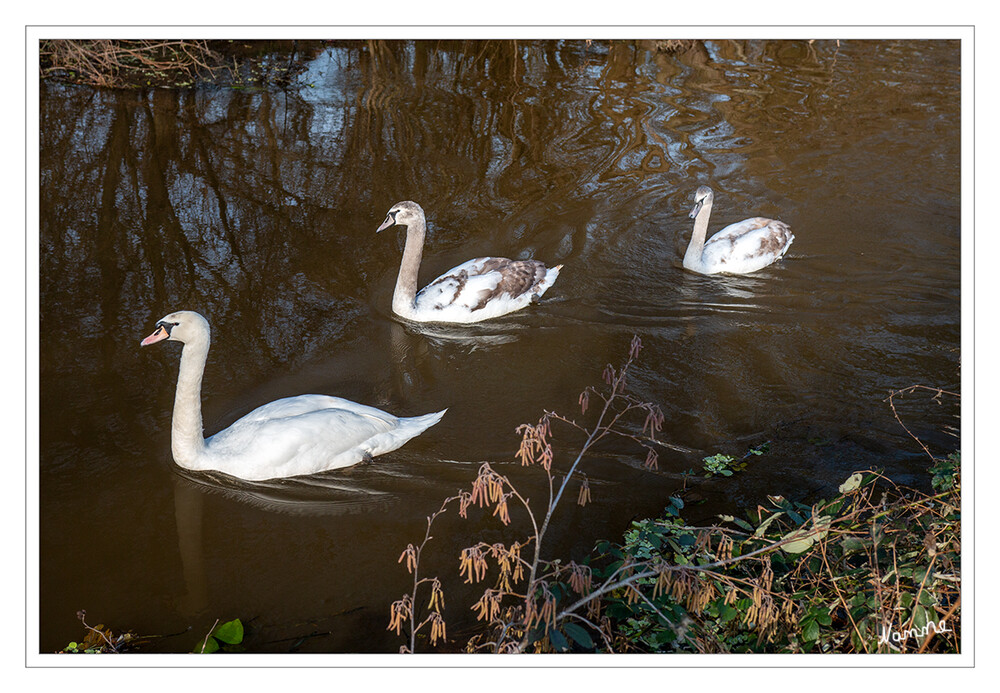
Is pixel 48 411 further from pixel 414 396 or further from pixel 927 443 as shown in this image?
pixel 927 443

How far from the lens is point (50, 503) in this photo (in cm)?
541

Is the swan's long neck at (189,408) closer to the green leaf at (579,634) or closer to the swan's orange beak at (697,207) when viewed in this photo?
the green leaf at (579,634)

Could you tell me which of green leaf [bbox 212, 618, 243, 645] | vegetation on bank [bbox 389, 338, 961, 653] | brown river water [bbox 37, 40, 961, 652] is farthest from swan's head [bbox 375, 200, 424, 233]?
vegetation on bank [bbox 389, 338, 961, 653]

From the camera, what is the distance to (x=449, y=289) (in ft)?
25.6

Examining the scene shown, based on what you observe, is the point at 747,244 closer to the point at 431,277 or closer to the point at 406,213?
the point at 431,277

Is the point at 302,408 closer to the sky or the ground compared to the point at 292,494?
closer to the sky

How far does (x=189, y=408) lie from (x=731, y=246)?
569cm

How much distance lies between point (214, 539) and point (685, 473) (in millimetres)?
3210

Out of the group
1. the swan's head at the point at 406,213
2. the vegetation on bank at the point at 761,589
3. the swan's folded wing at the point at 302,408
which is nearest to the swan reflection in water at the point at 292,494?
the swan's folded wing at the point at 302,408

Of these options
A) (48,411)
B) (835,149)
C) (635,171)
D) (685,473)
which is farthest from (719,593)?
(835,149)

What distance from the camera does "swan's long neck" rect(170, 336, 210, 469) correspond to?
17.6 feet

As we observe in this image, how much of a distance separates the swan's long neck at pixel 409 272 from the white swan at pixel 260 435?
2144 millimetres

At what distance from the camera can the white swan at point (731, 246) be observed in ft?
28.1

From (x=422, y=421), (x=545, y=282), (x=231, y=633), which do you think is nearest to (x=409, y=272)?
(x=545, y=282)
